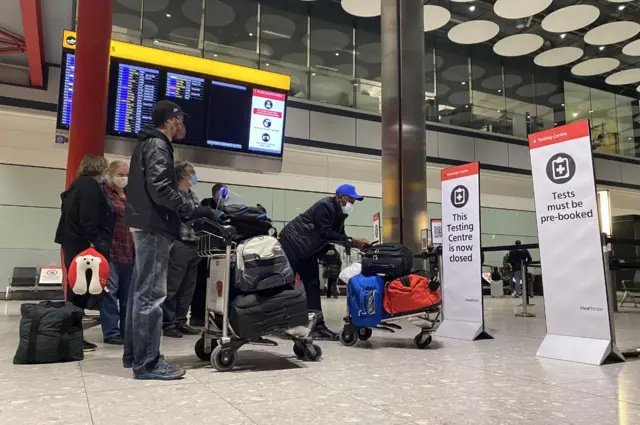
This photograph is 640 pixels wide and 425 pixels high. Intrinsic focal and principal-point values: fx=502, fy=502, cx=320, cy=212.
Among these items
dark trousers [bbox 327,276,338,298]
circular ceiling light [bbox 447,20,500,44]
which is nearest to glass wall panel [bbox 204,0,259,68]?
circular ceiling light [bbox 447,20,500,44]

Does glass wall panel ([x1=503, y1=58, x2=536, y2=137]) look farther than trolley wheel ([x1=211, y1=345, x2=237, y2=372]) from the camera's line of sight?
Yes

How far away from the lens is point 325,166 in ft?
46.6

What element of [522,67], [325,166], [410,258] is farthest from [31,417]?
[522,67]

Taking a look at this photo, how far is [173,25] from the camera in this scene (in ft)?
42.7

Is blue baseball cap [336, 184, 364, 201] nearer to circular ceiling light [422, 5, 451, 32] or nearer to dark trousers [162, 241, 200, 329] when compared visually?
dark trousers [162, 241, 200, 329]

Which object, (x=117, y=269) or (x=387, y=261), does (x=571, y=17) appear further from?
(x=117, y=269)

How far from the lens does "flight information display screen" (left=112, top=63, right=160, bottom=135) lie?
6.08m

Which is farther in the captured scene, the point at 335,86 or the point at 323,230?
the point at 335,86

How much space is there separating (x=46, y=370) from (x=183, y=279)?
6.16 feet

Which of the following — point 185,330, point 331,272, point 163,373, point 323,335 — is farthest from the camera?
point 331,272

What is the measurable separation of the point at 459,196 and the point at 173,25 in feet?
34.5

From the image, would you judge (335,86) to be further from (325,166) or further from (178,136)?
(178,136)

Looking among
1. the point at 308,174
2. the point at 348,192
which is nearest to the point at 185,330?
the point at 348,192

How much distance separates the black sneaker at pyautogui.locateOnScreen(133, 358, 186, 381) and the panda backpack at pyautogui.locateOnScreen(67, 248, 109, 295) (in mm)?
1009
